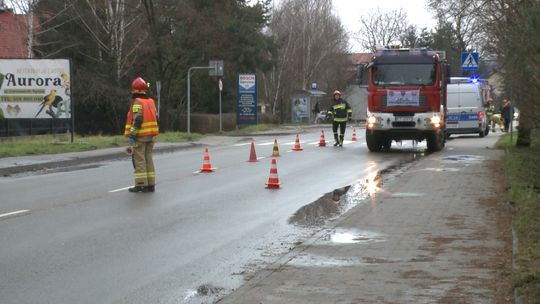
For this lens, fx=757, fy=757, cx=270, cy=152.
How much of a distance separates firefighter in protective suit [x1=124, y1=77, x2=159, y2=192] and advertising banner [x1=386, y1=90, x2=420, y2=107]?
1100cm

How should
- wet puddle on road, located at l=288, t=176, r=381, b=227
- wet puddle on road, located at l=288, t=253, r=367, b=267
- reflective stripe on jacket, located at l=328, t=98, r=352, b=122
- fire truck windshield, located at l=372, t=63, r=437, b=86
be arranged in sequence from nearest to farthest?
wet puddle on road, located at l=288, t=253, r=367, b=267 → wet puddle on road, located at l=288, t=176, r=381, b=227 → fire truck windshield, located at l=372, t=63, r=437, b=86 → reflective stripe on jacket, located at l=328, t=98, r=352, b=122

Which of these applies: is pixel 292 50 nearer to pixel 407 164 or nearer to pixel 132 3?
→ pixel 132 3

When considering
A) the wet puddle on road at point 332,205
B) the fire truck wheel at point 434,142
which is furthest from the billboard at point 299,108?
the wet puddle on road at point 332,205

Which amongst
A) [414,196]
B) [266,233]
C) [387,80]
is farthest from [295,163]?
[266,233]

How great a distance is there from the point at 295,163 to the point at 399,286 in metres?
13.6

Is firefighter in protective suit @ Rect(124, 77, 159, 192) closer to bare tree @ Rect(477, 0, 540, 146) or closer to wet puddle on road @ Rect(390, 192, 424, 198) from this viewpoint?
wet puddle on road @ Rect(390, 192, 424, 198)

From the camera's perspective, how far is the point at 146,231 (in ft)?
32.5

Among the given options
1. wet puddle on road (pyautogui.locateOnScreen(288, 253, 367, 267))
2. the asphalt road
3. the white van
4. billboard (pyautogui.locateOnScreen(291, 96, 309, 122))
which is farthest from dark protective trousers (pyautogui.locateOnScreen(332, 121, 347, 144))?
billboard (pyautogui.locateOnScreen(291, 96, 309, 122))

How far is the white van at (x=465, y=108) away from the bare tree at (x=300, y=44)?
100 ft

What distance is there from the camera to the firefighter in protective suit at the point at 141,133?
13.9m

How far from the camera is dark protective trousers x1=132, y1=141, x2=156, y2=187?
13.9 metres

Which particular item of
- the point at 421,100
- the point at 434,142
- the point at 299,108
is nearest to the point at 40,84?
the point at 421,100

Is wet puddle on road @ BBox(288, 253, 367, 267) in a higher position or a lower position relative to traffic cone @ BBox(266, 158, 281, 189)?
lower

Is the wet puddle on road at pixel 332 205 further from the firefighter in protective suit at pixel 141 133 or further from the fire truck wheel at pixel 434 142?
the fire truck wheel at pixel 434 142
